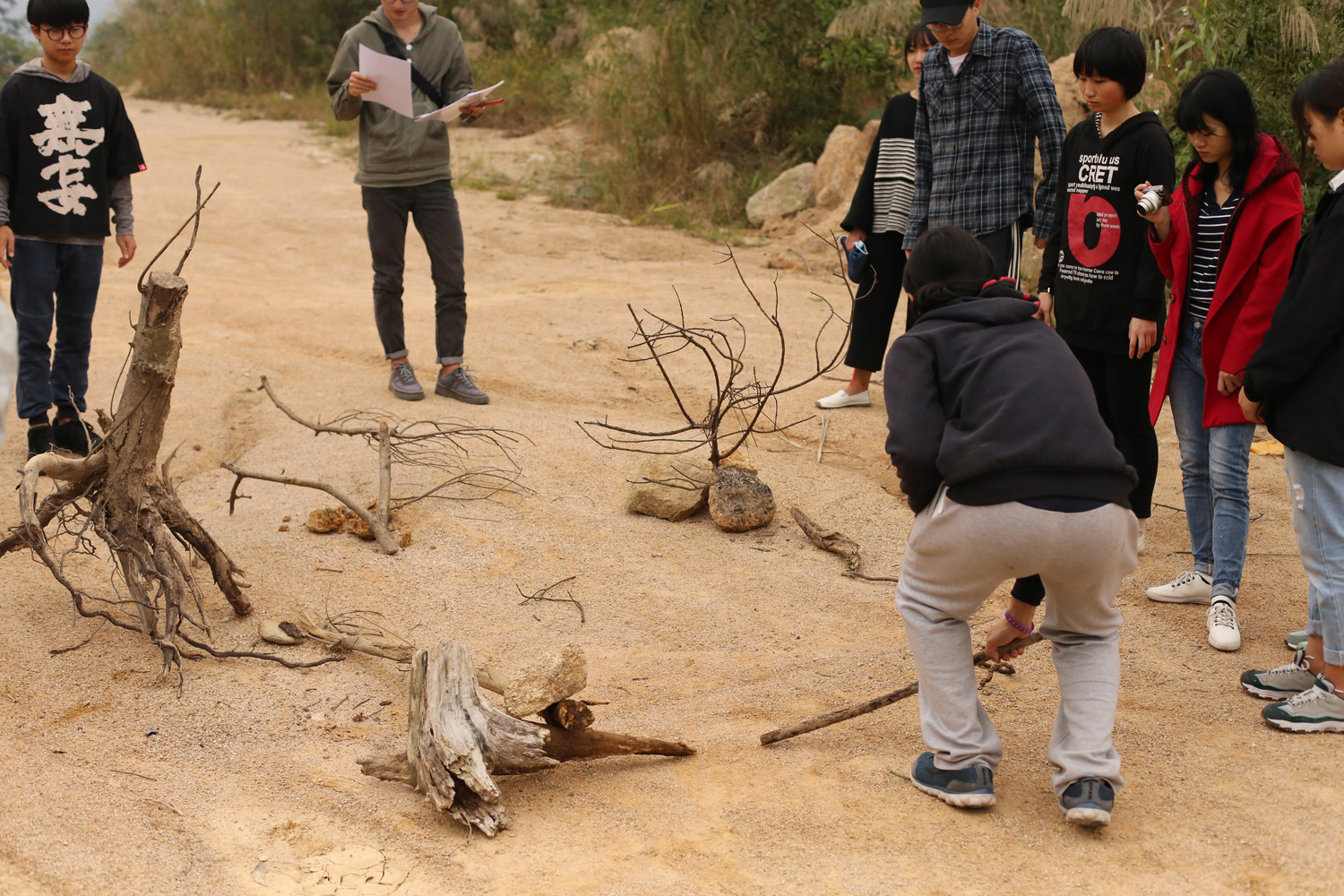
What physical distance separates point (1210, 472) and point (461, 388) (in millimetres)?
3219

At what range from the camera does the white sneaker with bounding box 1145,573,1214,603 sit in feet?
11.3

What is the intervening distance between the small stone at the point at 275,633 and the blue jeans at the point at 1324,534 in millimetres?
2621

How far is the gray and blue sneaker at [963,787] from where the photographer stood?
2.29 m

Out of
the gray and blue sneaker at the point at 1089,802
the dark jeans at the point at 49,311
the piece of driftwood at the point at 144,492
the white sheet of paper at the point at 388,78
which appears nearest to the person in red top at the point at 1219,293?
the gray and blue sneaker at the point at 1089,802

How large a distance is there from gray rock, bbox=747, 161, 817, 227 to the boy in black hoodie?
6.21 meters

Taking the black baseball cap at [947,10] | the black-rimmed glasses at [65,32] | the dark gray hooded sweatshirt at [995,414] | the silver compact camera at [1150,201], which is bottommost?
the dark gray hooded sweatshirt at [995,414]

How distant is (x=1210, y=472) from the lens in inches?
124

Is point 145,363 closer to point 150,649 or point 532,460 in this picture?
point 150,649

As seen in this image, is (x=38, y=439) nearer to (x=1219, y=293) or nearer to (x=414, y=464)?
(x=414, y=464)

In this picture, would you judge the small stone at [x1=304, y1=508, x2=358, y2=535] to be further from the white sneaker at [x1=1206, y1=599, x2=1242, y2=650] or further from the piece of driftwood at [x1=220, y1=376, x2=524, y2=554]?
the white sneaker at [x1=1206, y1=599, x2=1242, y2=650]

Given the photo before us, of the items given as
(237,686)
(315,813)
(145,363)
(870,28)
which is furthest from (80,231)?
(870,28)

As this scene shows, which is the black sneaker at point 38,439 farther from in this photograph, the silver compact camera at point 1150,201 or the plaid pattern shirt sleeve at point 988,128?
the silver compact camera at point 1150,201

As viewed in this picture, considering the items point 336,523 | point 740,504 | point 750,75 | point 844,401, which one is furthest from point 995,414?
point 750,75

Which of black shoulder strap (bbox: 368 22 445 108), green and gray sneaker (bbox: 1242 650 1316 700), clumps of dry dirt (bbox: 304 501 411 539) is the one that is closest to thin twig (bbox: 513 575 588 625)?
clumps of dry dirt (bbox: 304 501 411 539)
